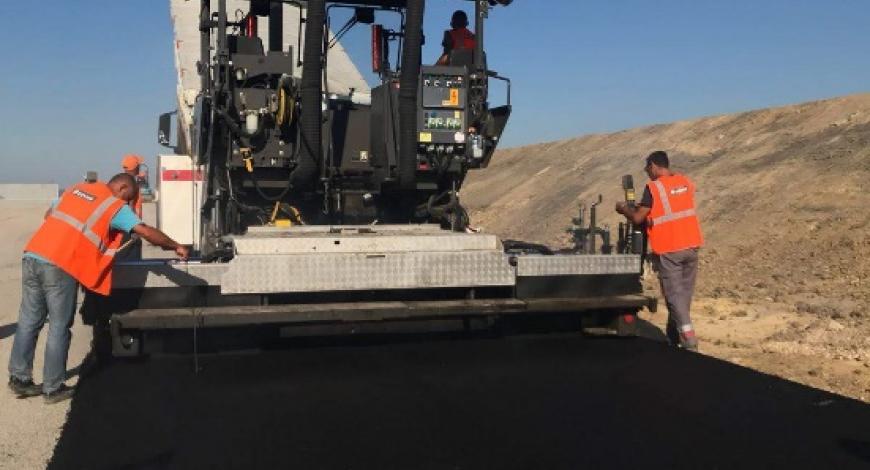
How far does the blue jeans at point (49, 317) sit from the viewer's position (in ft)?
17.2

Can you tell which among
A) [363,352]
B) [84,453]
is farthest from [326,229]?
[84,453]

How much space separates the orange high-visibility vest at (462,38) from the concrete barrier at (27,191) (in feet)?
174

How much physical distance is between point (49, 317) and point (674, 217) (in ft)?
15.1

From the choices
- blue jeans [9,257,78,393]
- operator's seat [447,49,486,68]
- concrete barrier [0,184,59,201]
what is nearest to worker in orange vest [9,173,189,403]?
blue jeans [9,257,78,393]

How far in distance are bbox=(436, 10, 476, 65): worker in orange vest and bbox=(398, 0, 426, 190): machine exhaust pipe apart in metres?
0.63

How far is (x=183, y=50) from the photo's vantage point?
45.8 feet

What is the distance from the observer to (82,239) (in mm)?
5188

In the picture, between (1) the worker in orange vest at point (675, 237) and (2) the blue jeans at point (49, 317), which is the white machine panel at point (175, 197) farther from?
(1) the worker in orange vest at point (675, 237)

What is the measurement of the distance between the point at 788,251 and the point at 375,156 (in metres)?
8.94

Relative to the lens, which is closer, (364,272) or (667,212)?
(364,272)

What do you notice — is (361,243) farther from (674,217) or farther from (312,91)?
(674,217)

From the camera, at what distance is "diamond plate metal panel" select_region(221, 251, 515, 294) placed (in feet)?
17.4

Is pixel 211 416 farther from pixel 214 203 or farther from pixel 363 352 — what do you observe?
pixel 214 203

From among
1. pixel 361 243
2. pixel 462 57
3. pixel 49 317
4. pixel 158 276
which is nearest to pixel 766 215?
pixel 462 57
